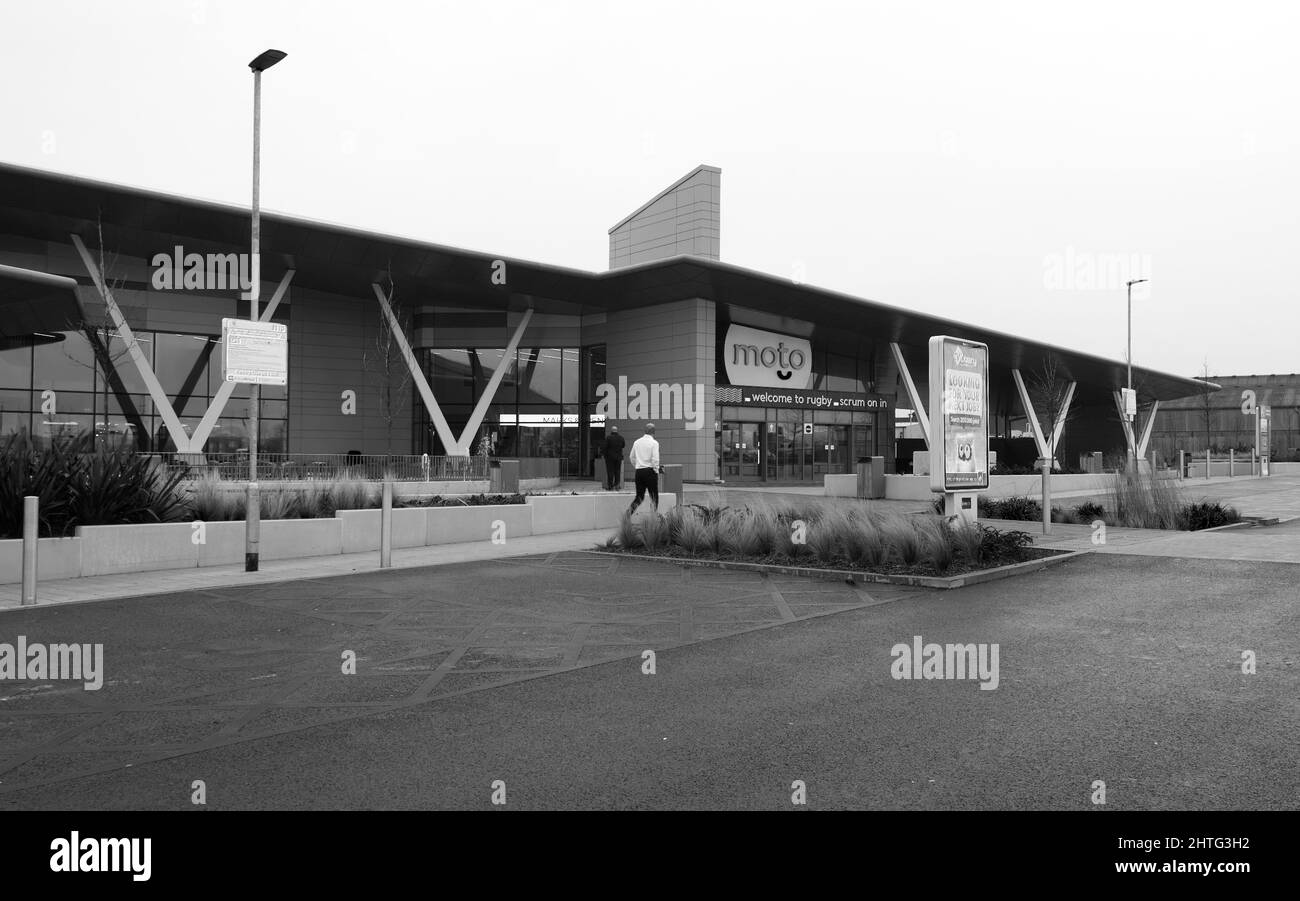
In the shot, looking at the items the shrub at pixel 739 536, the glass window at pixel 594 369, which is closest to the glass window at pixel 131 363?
the glass window at pixel 594 369

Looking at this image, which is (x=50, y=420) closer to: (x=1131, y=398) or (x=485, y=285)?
(x=485, y=285)

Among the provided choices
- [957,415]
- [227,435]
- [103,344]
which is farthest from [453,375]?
[957,415]

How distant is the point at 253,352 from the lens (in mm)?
12039

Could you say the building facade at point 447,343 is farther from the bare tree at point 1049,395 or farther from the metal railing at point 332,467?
the metal railing at point 332,467

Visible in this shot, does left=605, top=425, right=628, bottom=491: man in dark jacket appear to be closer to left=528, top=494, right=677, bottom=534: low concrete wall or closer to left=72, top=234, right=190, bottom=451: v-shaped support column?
left=528, top=494, right=677, bottom=534: low concrete wall

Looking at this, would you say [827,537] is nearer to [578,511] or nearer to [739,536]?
[739,536]

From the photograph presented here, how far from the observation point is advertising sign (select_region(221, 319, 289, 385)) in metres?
11.8

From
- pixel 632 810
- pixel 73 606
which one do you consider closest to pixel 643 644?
pixel 632 810

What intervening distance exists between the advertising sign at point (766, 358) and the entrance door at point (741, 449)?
75.9 inches

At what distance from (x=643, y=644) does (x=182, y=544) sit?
7955 millimetres

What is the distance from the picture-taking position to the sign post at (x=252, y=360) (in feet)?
38.7

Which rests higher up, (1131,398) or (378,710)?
(1131,398)

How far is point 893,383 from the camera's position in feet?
157
